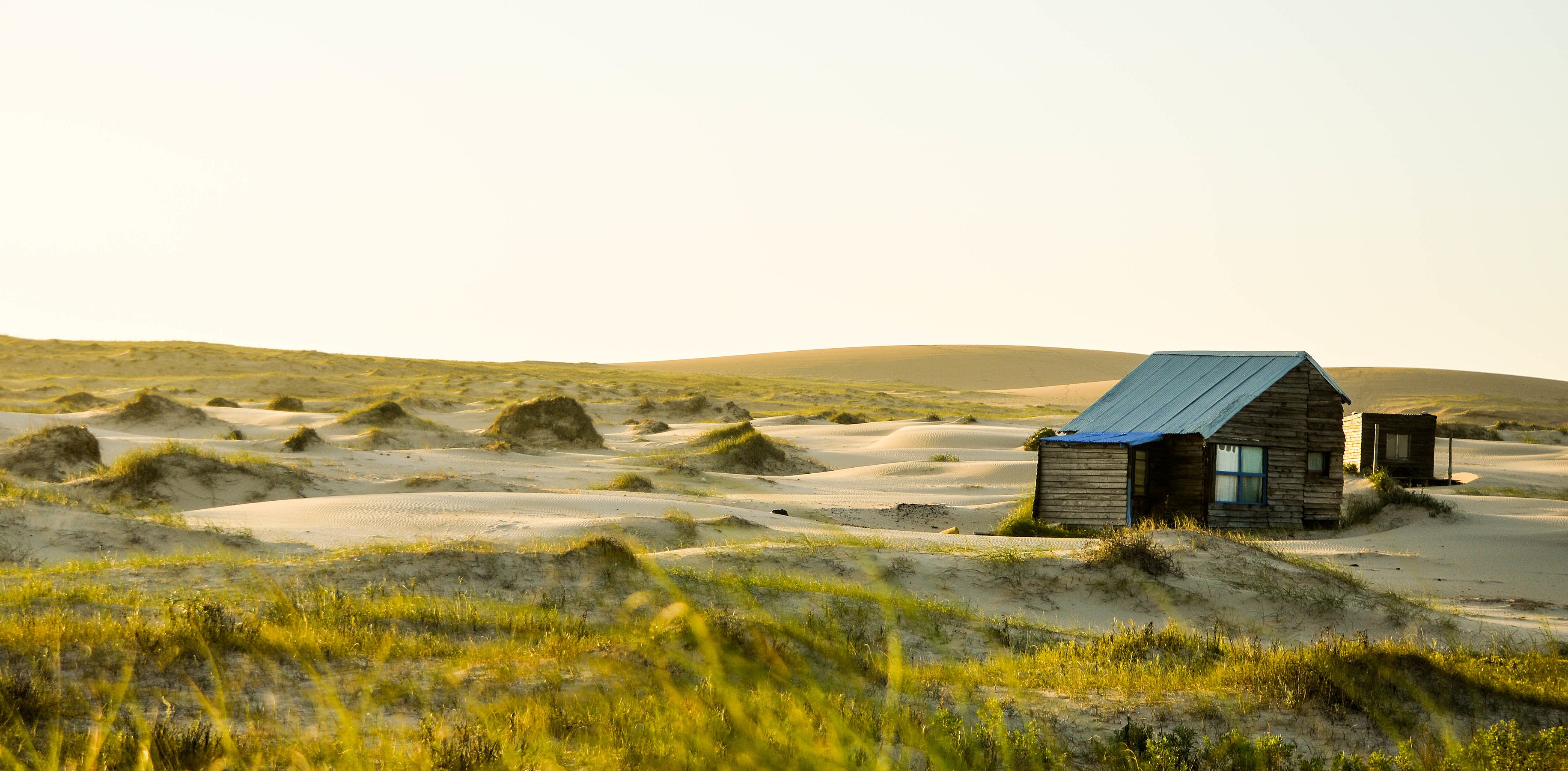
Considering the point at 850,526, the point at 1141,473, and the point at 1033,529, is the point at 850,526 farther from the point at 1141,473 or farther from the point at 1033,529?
the point at 1141,473

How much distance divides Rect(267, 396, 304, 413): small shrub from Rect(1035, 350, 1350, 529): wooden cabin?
101 feet

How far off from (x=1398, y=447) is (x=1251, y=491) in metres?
12.8

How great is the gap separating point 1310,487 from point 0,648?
22.5 meters

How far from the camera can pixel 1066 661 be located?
880 centimetres

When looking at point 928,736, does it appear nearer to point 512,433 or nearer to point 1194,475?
point 1194,475

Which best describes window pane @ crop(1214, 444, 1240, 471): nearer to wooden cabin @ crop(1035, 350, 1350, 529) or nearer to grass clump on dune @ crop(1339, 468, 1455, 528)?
wooden cabin @ crop(1035, 350, 1350, 529)

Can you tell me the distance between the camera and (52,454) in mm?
22094

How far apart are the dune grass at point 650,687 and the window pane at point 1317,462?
45.9 ft

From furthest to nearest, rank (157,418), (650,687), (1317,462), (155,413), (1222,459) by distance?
1. (155,413)
2. (157,418)
3. (1317,462)
4. (1222,459)
5. (650,687)

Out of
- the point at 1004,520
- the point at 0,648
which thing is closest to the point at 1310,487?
the point at 1004,520

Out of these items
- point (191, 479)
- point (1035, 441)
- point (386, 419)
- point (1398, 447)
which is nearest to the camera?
point (191, 479)

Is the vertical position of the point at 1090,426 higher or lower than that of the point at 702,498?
higher

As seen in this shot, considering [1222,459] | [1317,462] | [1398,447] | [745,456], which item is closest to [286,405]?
[745,456]

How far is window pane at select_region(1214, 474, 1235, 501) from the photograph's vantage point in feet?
73.4
